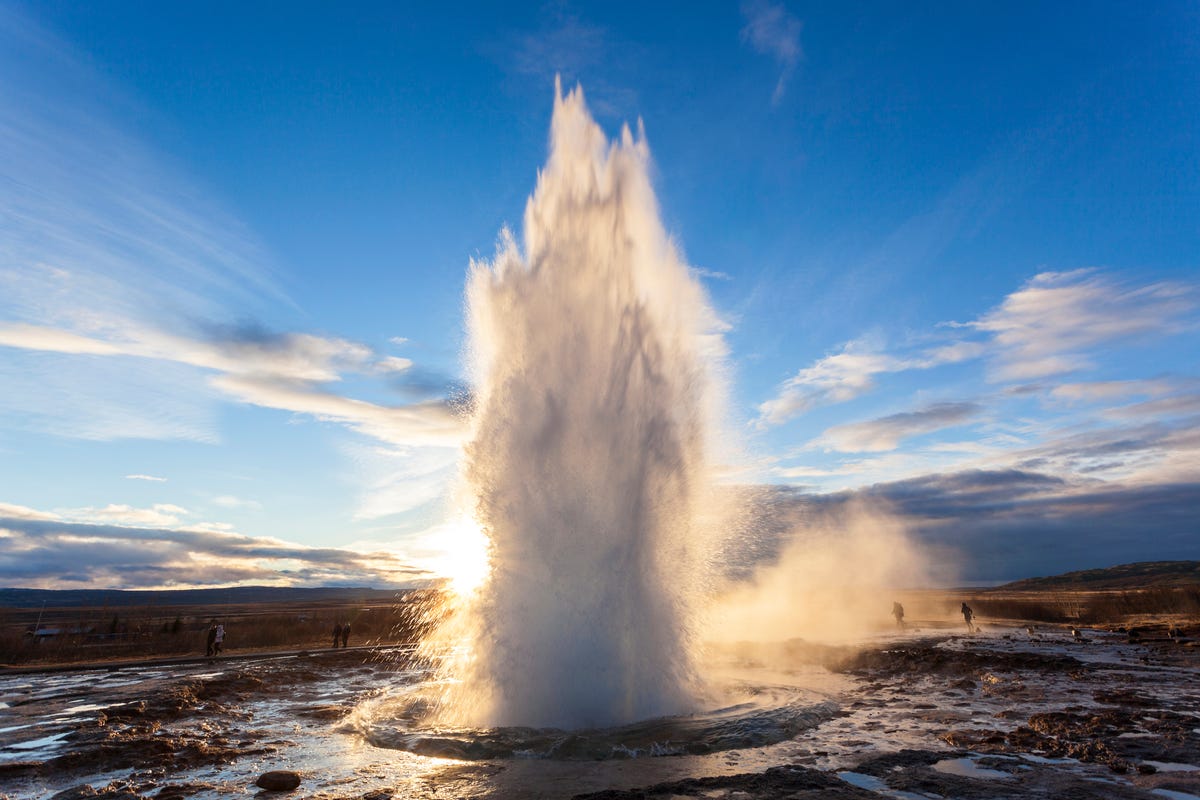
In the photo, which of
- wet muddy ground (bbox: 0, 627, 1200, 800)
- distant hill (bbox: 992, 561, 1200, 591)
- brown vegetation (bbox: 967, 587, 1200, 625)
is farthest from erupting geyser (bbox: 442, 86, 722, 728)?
distant hill (bbox: 992, 561, 1200, 591)

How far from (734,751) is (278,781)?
6936 mm

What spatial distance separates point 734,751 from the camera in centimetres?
1045

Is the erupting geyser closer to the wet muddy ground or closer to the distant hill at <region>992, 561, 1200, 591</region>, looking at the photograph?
the wet muddy ground

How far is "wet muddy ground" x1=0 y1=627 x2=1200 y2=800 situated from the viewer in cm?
842

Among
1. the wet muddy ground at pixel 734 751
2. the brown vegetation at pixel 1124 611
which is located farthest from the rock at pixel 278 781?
the brown vegetation at pixel 1124 611

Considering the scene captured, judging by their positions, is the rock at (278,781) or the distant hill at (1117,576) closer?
the rock at (278,781)

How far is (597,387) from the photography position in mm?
15766

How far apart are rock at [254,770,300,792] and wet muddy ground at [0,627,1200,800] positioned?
14 centimetres

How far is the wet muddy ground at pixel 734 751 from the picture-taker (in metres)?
8.42

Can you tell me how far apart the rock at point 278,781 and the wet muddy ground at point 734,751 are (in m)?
0.14

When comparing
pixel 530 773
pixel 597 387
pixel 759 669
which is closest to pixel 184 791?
pixel 530 773

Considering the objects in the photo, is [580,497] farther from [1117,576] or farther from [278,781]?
[1117,576]

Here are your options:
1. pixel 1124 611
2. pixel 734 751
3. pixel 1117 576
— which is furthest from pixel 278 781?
pixel 1117 576

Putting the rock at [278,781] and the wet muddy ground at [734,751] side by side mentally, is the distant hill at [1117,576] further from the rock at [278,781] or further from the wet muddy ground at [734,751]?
the rock at [278,781]
